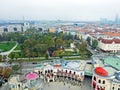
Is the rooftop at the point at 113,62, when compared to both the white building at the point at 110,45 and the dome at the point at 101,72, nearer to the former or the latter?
the dome at the point at 101,72

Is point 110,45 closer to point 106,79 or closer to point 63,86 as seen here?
point 106,79

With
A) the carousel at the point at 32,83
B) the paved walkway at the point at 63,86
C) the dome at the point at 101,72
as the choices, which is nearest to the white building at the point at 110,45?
the paved walkway at the point at 63,86

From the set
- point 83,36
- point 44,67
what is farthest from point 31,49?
point 83,36

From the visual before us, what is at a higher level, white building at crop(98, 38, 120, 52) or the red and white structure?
white building at crop(98, 38, 120, 52)

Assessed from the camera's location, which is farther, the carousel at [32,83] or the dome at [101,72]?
the dome at [101,72]

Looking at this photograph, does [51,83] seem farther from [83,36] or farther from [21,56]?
[83,36]

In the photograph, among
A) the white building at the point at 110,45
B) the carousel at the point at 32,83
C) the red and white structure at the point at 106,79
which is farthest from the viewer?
the white building at the point at 110,45

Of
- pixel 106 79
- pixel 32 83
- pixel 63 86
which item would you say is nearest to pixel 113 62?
pixel 106 79

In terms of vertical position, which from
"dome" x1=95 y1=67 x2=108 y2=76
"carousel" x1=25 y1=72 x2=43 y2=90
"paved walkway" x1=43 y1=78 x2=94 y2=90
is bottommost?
"paved walkway" x1=43 y1=78 x2=94 y2=90

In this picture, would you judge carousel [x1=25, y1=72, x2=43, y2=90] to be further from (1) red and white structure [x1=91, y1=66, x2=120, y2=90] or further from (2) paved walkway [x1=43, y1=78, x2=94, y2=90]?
(1) red and white structure [x1=91, y1=66, x2=120, y2=90]

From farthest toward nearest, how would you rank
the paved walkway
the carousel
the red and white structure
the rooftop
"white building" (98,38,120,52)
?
1. "white building" (98,38,120,52)
2. the rooftop
3. the paved walkway
4. the red and white structure
5. the carousel

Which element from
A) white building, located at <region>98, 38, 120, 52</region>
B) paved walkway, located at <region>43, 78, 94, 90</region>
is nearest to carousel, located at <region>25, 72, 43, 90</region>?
paved walkway, located at <region>43, 78, 94, 90</region>

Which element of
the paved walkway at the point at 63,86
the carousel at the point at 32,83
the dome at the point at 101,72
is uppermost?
the dome at the point at 101,72
